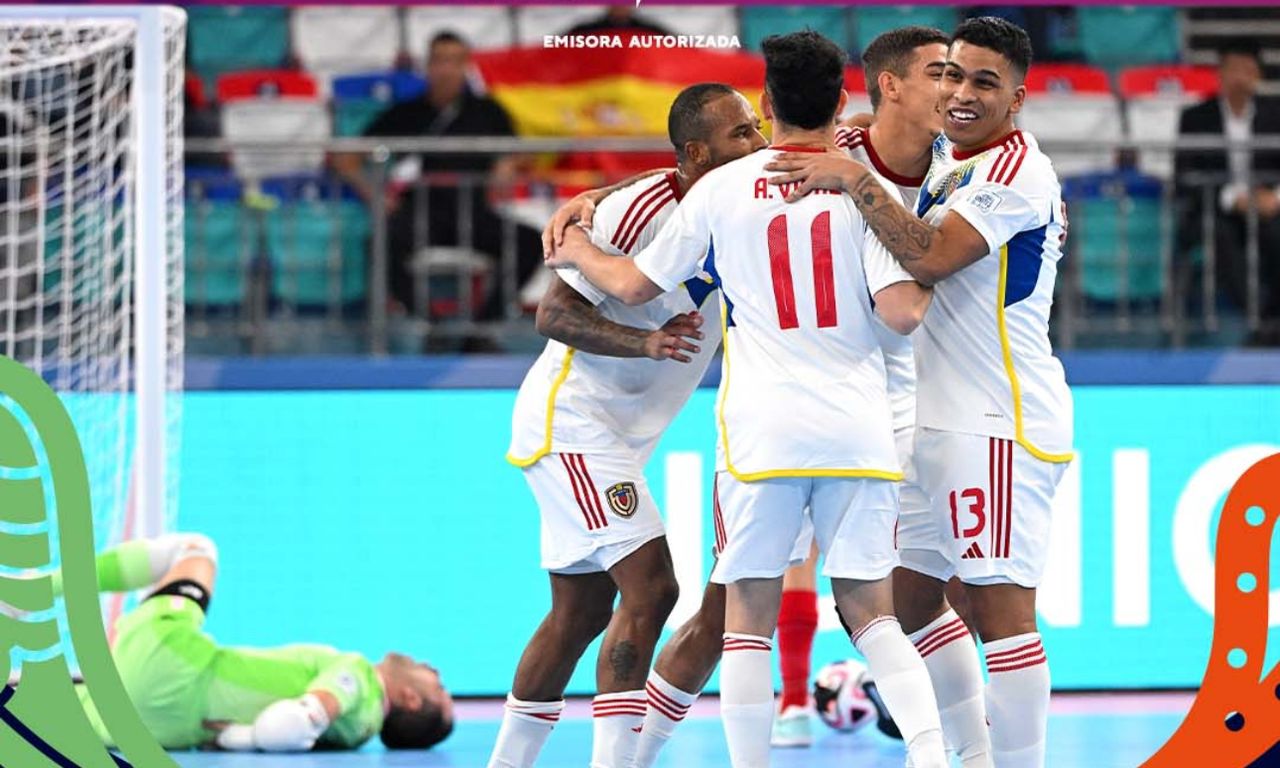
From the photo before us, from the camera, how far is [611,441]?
555cm

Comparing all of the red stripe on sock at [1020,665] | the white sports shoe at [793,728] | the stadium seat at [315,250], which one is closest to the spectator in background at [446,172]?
the stadium seat at [315,250]

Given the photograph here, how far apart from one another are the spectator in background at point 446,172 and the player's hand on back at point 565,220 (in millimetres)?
3843

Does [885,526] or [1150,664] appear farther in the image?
[1150,664]

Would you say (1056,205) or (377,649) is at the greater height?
(1056,205)

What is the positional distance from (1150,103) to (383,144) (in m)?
4.30

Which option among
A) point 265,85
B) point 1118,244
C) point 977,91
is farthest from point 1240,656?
point 265,85

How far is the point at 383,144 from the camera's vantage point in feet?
30.7

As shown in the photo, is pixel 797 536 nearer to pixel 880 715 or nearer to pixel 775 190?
pixel 775 190

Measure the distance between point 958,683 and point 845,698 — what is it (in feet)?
6.89

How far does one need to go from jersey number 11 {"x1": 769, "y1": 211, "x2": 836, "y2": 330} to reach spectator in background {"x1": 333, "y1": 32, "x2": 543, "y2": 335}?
463 centimetres

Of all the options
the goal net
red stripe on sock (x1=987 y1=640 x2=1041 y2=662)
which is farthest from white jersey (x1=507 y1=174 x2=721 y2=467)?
the goal net

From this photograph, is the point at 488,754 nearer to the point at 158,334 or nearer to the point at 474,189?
the point at 158,334

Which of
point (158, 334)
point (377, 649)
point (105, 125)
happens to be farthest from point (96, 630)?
point (105, 125)

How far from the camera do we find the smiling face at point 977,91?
504 cm
